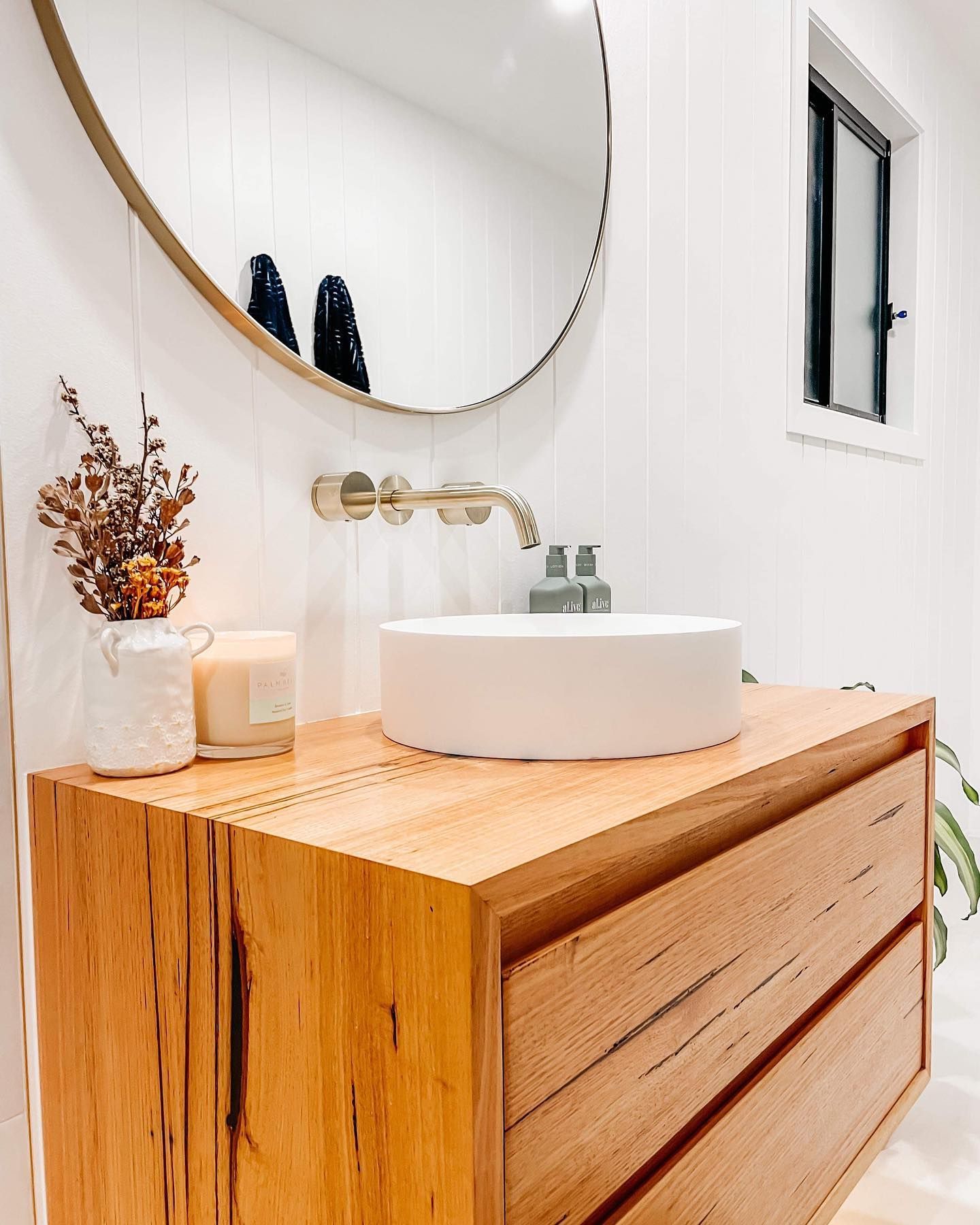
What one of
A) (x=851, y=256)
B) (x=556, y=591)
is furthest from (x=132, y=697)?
(x=851, y=256)

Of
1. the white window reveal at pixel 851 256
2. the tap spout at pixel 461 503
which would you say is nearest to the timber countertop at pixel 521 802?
the tap spout at pixel 461 503

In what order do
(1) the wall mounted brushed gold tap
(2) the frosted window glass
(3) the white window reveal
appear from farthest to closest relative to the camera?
(2) the frosted window glass → (3) the white window reveal → (1) the wall mounted brushed gold tap

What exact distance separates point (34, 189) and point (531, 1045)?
2.45 feet

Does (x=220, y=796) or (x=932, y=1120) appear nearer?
(x=220, y=796)

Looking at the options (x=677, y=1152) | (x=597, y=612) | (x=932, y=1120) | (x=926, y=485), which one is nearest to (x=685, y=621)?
(x=597, y=612)

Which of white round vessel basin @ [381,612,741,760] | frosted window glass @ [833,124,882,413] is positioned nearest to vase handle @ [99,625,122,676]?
white round vessel basin @ [381,612,741,760]

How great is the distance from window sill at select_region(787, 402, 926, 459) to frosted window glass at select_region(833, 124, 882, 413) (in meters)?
0.11

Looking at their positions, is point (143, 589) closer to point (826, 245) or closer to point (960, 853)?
point (960, 853)

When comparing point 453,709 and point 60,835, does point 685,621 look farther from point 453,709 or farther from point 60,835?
point 60,835

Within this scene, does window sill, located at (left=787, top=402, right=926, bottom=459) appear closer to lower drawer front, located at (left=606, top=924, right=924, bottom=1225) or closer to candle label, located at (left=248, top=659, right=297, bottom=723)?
lower drawer front, located at (left=606, top=924, right=924, bottom=1225)

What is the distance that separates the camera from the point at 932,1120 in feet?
5.49

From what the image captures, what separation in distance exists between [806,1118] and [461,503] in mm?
675

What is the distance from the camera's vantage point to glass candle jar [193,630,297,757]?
841 millimetres

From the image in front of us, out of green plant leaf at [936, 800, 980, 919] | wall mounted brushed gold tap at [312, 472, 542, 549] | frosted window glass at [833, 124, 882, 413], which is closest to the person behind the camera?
wall mounted brushed gold tap at [312, 472, 542, 549]
